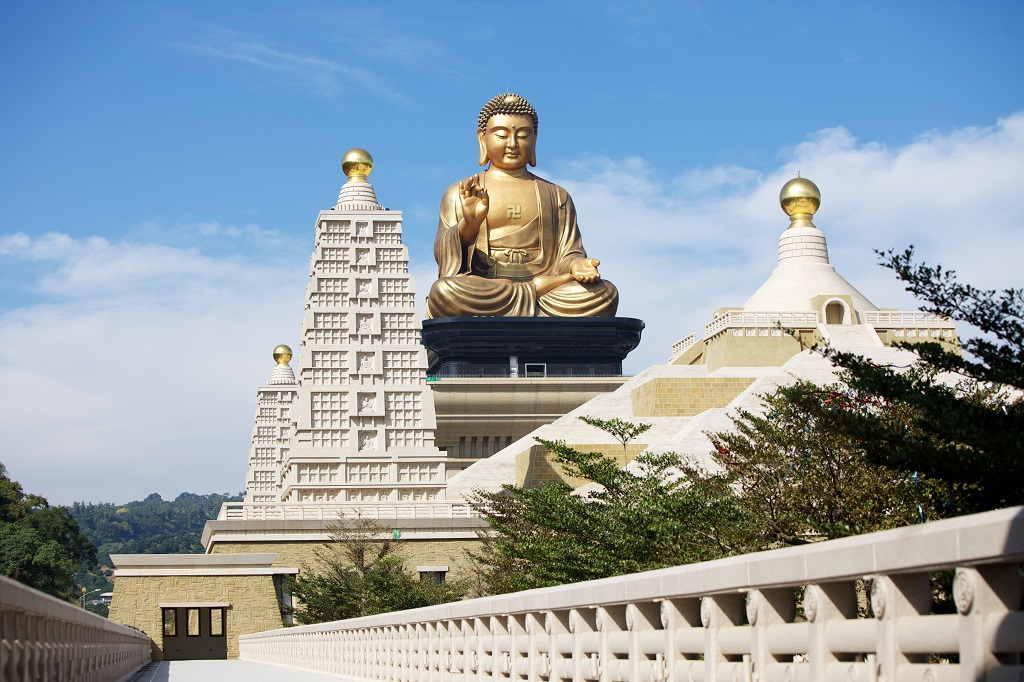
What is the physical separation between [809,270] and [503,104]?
14.3 metres

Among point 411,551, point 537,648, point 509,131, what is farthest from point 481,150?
point 537,648

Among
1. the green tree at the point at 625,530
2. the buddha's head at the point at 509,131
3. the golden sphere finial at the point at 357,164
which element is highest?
the buddha's head at the point at 509,131

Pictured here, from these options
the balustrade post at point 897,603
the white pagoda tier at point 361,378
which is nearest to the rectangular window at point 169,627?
the white pagoda tier at point 361,378

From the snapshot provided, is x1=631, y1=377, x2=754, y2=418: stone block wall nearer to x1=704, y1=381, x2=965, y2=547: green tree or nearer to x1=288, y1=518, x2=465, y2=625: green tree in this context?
x1=288, y1=518, x2=465, y2=625: green tree

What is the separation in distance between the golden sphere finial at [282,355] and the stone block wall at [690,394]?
2729 centimetres

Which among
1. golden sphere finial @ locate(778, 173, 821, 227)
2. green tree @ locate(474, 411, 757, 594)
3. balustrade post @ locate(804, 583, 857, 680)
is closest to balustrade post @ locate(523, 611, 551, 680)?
Result: balustrade post @ locate(804, 583, 857, 680)

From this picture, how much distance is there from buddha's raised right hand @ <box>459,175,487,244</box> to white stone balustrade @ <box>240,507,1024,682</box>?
40.7m

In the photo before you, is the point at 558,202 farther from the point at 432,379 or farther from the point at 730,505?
the point at 730,505

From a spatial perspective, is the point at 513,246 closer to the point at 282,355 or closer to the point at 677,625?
the point at 282,355

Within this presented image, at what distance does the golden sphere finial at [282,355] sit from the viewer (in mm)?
64562

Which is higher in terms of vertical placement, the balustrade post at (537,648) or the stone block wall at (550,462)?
the stone block wall at (550,462)

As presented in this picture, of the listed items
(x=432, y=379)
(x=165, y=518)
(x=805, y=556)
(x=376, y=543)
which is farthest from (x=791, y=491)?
(x=165, y=518)

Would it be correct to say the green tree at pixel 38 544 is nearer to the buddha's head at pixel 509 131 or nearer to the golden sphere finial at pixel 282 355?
the golden sphere finial at pixel 282 355

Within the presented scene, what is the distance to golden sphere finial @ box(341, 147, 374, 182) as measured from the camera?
44.8 m
